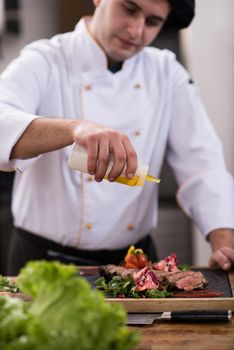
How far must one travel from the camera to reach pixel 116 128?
244 cm

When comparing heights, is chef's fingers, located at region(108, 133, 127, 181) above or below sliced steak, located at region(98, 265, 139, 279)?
above

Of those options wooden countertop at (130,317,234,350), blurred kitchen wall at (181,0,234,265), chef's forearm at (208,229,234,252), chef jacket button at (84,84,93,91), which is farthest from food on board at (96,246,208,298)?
blurred kitchen wall at (181,0,234,265)

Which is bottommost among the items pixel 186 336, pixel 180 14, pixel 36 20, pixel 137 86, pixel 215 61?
pixel 215 61

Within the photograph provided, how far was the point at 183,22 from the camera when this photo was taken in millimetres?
2428

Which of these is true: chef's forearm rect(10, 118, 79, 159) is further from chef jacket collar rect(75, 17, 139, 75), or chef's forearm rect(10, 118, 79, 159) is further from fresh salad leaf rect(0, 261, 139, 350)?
fresh salad leaf rect(0, 261, 139, 350)

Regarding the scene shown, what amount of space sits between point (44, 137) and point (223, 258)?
68 cm

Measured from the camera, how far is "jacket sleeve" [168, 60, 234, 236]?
2.40m

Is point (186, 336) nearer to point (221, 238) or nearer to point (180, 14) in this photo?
point (221, 238)

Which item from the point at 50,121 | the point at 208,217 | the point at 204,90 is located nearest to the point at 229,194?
the point at 208,217

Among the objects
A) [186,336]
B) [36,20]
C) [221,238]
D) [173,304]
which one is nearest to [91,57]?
[221,238]

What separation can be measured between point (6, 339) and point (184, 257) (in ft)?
11.2

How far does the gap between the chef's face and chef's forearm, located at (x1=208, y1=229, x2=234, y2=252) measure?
2.18ft

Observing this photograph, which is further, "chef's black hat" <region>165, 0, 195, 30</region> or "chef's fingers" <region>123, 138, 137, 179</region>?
"chef's black hat" <region>165, 0, 195, 30</region>

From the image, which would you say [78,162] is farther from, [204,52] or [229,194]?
[204,52]
